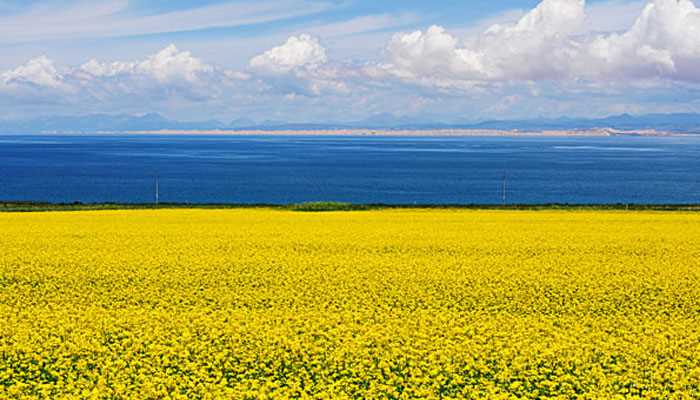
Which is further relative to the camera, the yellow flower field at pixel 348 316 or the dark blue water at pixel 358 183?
the dark blue water at pixel 358 183

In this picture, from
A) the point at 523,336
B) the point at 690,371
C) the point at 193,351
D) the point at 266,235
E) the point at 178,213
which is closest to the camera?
the point at 690,371

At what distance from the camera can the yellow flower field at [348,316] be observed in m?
13.3

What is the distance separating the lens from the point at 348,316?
17.4 m

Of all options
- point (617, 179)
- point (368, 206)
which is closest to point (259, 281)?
point (368, 206)

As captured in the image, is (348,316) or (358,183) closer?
(348,316)

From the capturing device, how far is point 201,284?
21359 mm

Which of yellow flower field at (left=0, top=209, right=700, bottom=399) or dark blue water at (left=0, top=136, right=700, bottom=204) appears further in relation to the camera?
dark blue water at (left=0, top=136, right=700, bottom=204)

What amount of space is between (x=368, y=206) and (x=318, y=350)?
37278mm

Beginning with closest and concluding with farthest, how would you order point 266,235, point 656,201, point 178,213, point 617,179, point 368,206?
point 266,235
point 178,213
point 368,206
point 656,201
point 617,179

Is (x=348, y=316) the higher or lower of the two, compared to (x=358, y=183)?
higher

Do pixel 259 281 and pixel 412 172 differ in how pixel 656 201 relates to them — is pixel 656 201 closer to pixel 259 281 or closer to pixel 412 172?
pixel 412 172

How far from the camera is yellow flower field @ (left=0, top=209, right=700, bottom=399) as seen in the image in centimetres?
1330

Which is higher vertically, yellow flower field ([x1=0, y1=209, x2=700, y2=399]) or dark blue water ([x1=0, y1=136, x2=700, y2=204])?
yellow flower field ([x1=0, y1=209, x2=700, y2=399])

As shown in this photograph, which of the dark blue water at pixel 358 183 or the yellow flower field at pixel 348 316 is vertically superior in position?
the yellow flower field at pixel 348 316
